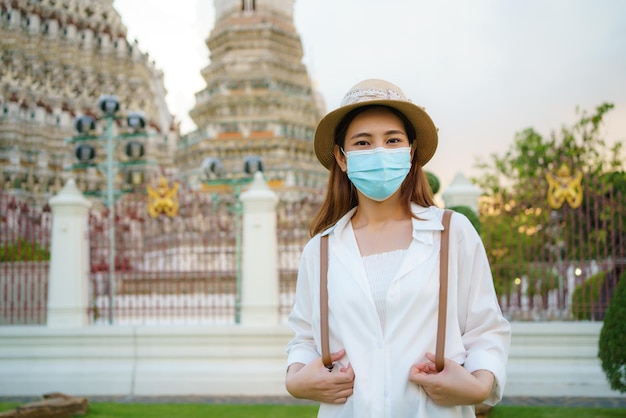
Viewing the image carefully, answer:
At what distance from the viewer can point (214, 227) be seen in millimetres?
10070

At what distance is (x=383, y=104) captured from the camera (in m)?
2.09

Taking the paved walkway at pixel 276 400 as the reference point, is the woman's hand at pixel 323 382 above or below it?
above

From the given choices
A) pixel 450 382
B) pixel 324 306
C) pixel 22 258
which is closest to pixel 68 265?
pixel 22 258

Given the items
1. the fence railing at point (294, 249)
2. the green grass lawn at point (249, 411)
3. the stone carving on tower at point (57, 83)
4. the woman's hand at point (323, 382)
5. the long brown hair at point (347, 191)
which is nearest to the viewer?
the woman's hand at point (323, 382)

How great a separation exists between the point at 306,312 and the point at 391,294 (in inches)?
15.8

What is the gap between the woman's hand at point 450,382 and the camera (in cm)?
184

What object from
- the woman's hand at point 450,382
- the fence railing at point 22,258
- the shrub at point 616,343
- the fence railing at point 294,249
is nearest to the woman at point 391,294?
the woman's hand at point 450,382

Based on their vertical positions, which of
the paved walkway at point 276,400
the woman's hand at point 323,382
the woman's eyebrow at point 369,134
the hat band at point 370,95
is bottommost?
the paved walkway at point 276,400

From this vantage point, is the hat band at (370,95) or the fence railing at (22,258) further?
the fence railing at (22,258)

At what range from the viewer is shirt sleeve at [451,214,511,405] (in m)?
1.95

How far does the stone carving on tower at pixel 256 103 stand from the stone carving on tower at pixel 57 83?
9.80 feet

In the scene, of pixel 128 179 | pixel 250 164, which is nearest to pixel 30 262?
pixel 250 164

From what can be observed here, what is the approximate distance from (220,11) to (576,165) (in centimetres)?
2491

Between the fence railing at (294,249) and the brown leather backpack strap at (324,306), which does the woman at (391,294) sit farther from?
the fence railing at (294,249)
